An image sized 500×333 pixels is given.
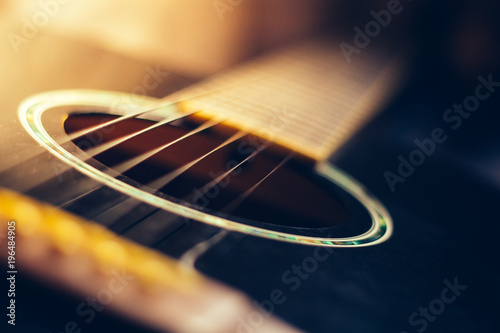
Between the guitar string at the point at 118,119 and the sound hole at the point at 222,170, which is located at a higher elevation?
the guitar string at the point at 118,119

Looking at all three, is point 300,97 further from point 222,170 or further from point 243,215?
point 243,215

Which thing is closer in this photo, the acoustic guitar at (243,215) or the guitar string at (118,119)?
the acoustic guitar at (243,215)

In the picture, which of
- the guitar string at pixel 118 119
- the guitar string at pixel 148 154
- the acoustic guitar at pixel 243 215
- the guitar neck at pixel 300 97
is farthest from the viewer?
the guitar neck at pixel 300 97

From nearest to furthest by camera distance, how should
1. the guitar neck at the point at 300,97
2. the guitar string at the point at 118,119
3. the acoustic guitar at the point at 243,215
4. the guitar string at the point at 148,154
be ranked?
1. the acoustic guitar at the point at 243,215
2. the guitar string at the point at 118,119
3. the guitar string at the point at 148,154
4. the guitar neck at the point at 300,97

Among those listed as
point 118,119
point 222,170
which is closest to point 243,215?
point 222,170

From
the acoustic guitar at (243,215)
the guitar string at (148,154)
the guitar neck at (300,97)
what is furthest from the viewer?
the guitar neck at (300,97)

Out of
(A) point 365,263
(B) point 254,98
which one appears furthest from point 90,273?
(B) point 254,98
